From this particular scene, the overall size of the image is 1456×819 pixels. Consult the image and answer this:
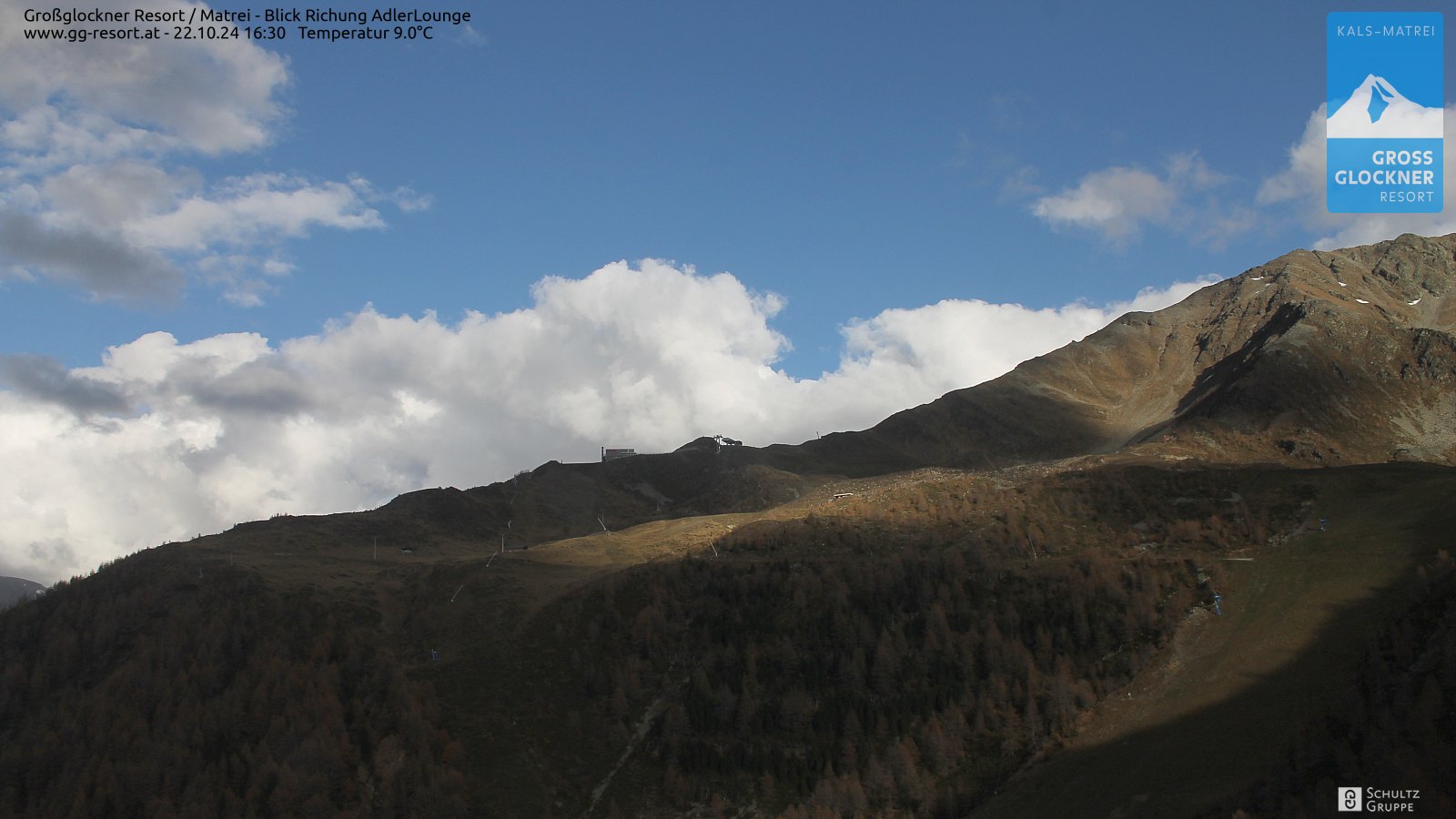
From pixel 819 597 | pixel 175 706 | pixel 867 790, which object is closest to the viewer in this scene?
pixel 867 790

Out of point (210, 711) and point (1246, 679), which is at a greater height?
point (1246, 679)

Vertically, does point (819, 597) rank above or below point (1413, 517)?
below

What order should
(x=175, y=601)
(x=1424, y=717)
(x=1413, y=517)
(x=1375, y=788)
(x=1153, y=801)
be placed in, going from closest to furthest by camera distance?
(x=1375, y=788), (x=1424, y=717), (x=1153, y=801), (x=1413, y=517), (x=175, y=601)

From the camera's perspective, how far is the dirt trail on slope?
73375 mm

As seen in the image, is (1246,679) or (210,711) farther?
(210,711)

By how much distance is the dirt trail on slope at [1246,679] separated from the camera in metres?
73.4

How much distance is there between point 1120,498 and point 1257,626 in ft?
139

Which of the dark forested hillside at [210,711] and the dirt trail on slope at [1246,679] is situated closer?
the dirt trail on slope at [1246,679]

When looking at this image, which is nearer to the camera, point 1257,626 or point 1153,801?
point 1153,801

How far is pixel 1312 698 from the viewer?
7569 cm

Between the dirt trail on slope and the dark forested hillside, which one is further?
the dark forested hillside

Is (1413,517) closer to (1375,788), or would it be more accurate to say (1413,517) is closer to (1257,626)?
(1257,626)

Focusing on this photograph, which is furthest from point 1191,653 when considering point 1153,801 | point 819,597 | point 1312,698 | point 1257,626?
point 819,597

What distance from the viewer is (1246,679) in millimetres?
83000
